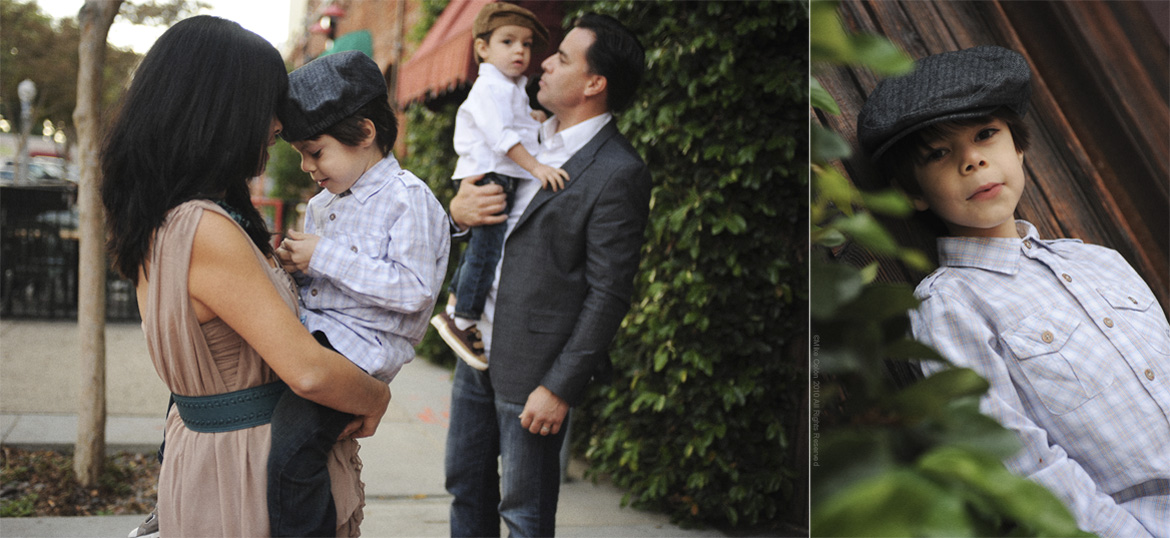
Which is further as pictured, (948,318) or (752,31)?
(752,31)

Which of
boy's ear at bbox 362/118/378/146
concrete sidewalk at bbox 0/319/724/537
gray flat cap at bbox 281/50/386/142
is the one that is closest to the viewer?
gray flat cap at bbox 281/50/386/142

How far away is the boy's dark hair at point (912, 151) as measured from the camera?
1.18m

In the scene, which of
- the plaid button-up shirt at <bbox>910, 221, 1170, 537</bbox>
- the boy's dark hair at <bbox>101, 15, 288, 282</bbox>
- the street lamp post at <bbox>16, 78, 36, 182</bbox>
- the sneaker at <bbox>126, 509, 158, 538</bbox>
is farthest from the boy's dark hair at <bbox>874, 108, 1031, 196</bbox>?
the street lamp post at <bbox>16, 78, 36, 182</bbox>

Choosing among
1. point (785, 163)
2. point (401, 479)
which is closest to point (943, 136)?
point (785, 163)

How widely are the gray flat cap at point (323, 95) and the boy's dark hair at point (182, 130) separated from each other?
0.12 metres

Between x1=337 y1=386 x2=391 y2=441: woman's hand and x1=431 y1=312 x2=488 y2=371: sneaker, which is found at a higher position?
x1=431 y1=312 x2=488 y2=371: sneaker

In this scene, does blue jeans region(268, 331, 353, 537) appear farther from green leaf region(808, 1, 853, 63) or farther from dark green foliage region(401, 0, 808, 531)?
dark green foliage region(401, 0, 808, 531)

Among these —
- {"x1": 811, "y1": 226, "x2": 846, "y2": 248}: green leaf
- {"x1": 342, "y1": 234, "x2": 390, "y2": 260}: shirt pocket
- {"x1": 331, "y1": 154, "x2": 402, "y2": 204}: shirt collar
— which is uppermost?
{"x1": 331, "y1": 154, "x2": 402, "y2": 204}: shirt collar

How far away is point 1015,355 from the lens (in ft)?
3.85

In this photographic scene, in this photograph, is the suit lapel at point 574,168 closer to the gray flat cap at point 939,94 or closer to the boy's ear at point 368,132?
the boy's ear at point 368,132

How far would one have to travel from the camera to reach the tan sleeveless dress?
45.6 inches

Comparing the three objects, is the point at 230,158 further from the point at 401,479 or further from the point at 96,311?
the point at 96,311

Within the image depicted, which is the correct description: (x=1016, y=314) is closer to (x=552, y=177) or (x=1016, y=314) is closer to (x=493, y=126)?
(x=552, y=177)

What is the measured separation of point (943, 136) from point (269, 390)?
1080 millimetres
